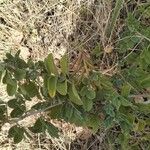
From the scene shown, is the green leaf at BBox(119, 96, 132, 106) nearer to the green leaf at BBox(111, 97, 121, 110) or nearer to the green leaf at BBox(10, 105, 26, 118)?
the green leaf at BBox(111, 97, 121, 110)

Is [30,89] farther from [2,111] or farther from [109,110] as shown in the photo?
[109,110]

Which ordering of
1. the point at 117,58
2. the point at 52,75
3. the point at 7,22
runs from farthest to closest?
the point at 7,22 → the point at 117,58 → the point at 52,75

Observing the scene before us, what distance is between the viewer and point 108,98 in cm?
146

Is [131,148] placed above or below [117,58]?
below

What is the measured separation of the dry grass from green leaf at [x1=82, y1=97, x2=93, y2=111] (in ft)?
3.03

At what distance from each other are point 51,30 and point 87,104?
3.90ft

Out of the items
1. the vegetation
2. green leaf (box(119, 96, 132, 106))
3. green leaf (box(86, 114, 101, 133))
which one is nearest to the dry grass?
the vegetation

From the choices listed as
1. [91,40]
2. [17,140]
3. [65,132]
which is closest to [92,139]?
[65,132]

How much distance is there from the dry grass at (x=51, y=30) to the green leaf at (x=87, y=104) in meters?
0.92

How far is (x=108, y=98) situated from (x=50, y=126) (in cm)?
26

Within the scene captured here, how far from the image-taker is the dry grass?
2.41m

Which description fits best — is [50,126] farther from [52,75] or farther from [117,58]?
[117,58]

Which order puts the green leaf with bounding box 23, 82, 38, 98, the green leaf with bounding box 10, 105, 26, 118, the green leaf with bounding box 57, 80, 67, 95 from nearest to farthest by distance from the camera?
the green leaf with bounding box 57, 80, 67, 95 < the green leaf with bounding box 23, 82, 38, 98 < the green leaf with bounding box 10, 105, 26, 118

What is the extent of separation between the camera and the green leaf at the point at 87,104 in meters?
1.43
